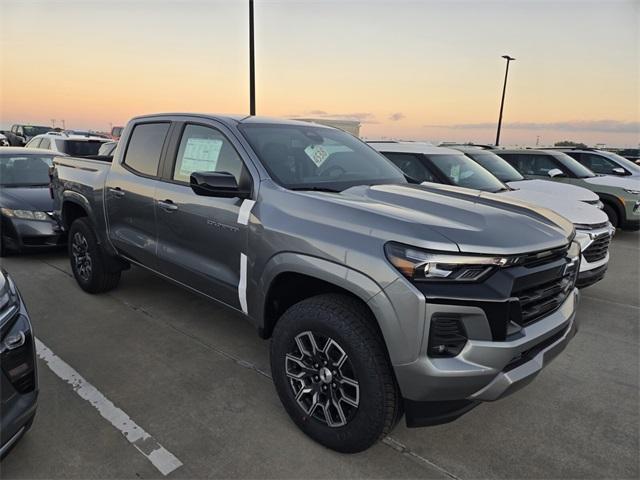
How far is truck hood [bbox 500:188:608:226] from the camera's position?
4.99 metres

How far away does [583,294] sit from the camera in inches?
222

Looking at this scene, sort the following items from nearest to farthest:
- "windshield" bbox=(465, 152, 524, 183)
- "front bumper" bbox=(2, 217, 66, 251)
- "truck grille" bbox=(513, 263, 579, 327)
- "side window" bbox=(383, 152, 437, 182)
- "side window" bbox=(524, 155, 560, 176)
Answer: "truck grille" bbox=(513, 263, 579, 327) < "front bumper" bbox=(2, 217, 66, 251) < "side window" bbox=(383, 152, 437, 182) < "windshield" bbox=(465, 152, 524, 183) < "side window" bbox=(524, 155, 560, 176)

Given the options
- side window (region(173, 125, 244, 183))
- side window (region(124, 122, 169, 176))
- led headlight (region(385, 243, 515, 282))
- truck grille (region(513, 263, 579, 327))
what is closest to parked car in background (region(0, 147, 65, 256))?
side window (region(124, 122, 169, 176))

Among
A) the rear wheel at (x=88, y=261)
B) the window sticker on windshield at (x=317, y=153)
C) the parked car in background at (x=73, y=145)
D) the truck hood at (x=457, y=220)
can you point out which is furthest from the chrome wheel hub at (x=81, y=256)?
the parked car in background at (x=73, y=145)

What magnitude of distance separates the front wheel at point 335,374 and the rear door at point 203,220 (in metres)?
0.58

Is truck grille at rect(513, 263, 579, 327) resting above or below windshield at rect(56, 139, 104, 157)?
above

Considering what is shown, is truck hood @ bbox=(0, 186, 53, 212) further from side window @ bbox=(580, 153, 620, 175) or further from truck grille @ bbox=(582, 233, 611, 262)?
side window @ bbox=(580, 153, 620, 175)

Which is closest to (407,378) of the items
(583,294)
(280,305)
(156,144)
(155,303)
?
(280,305)

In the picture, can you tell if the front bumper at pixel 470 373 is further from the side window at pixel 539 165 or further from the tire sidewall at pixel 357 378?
the side window at pixel 539 165

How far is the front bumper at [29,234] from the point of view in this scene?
6035 millimetres

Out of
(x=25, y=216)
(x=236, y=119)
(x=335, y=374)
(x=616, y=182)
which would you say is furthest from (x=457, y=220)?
(x=616, y=182)

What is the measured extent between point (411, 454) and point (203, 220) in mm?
2011

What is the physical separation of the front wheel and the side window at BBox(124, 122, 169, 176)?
81.7 inches

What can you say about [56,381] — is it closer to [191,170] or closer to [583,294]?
[191,170]
